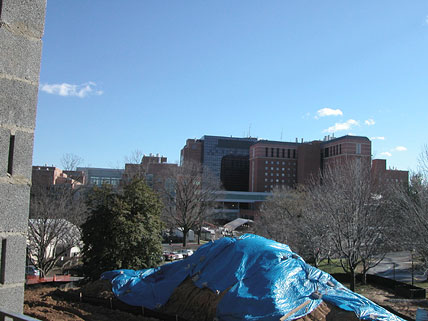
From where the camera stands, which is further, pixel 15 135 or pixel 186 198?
pixel 186 198

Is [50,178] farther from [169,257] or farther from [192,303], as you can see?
[192,303]

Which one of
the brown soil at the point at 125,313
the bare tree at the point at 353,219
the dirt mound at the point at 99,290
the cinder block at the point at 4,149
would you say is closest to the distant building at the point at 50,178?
the dirt mound at the point at 99,290

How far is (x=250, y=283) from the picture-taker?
43.6ft

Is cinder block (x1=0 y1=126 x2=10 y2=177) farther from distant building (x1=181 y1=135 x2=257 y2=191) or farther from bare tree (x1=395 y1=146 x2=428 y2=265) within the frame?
distant building (x1=181 y1=135 x2=257 y2=191)

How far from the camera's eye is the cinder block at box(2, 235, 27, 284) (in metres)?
4.05

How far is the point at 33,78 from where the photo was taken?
433 centimetres

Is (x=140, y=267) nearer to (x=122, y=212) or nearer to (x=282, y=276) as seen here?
(x=122, y=212)

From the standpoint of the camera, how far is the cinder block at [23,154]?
4.14m

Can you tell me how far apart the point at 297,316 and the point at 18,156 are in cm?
1047

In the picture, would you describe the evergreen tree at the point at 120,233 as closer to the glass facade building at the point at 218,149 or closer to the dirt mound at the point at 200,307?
the dirt mound at the point at 200,307

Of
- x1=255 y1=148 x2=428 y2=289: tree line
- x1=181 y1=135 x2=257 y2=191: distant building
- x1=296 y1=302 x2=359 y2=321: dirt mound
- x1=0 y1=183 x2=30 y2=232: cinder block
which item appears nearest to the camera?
x1=0 y1=183 x2=30 y2=232: cinder block

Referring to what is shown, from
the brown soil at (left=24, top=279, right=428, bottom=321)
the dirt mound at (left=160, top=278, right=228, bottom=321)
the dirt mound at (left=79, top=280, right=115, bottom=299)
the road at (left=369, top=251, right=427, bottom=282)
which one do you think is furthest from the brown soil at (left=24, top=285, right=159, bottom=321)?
the road at (left=369, top=251, right=427, bottom=282)

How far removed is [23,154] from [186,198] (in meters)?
46.7

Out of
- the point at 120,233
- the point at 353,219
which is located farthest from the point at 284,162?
the point at 120,233
